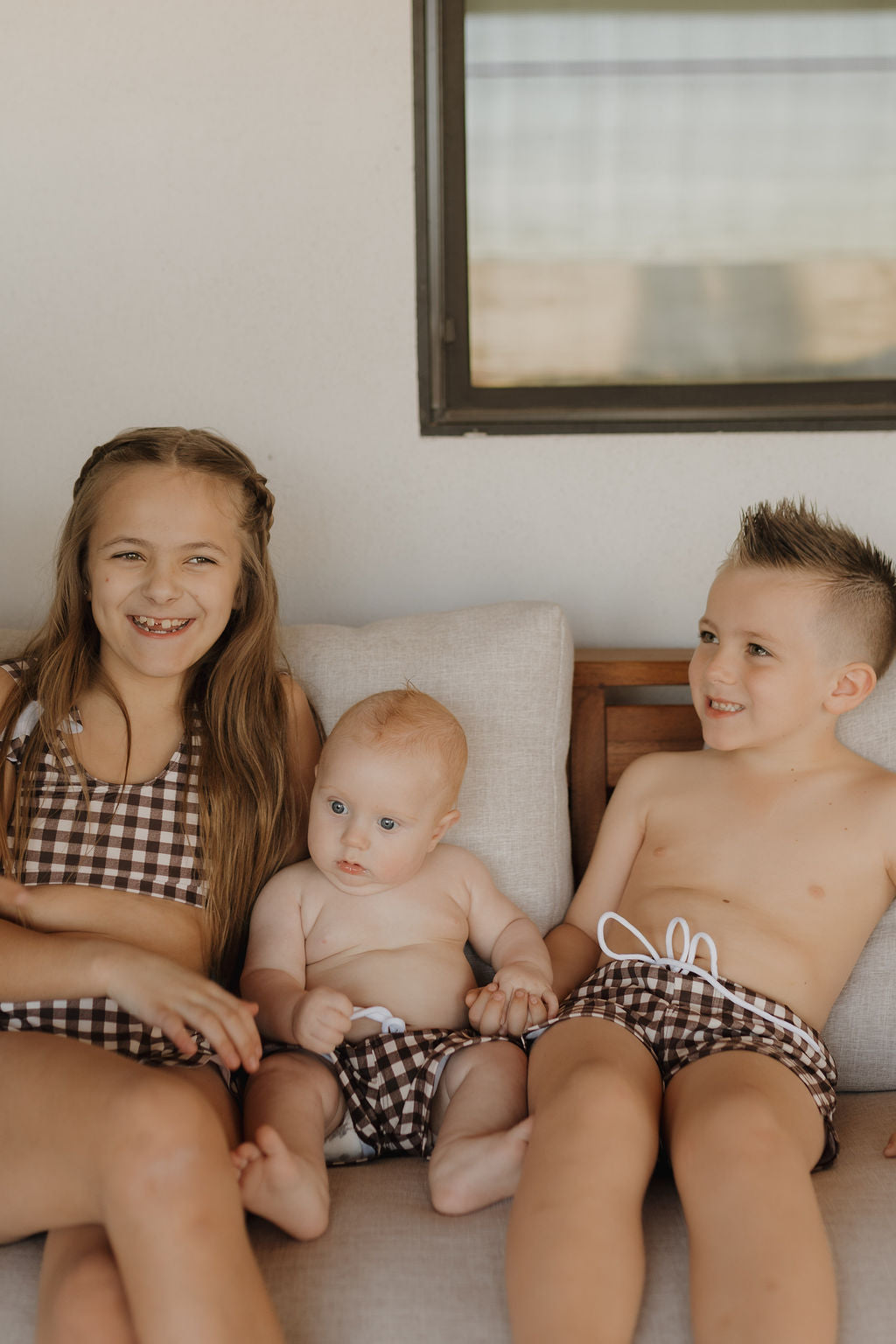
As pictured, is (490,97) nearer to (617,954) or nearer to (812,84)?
(812,84)

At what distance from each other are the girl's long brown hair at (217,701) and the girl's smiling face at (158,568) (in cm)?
3

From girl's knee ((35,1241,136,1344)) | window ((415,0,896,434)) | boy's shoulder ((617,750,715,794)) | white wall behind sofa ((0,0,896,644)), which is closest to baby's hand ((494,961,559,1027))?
boy's shoulder ((617,750,715,794))

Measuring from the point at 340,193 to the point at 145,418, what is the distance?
52cm

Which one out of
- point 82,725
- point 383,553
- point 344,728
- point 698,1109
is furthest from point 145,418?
point 698,1109

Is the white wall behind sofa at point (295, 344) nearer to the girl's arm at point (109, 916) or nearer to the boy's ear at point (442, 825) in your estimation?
the boy's ear at point (442, 825)

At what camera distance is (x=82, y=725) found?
1.58 meters

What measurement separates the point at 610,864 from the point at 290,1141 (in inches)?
24.5

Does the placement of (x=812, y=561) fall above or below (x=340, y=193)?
below

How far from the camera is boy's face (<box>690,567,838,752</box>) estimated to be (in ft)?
5.12

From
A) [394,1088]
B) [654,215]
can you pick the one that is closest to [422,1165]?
[394,1088]

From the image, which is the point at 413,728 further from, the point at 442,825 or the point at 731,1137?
the point at 731,1137

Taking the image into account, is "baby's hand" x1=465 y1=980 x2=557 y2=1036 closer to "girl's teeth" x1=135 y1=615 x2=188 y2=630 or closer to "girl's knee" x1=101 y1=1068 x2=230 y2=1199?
"girl's knee" x1=101 y1=1068 x2=230 y2=1199

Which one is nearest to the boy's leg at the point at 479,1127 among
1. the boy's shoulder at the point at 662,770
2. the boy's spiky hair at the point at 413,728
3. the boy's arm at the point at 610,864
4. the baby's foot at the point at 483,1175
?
the baby's foot at the point at 483,1175

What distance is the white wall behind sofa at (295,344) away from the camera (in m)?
1.95
